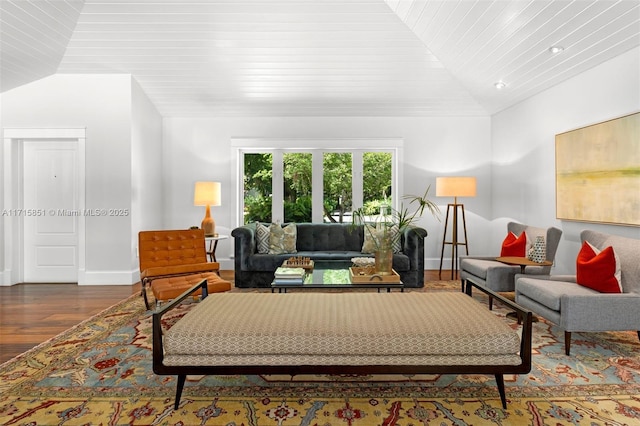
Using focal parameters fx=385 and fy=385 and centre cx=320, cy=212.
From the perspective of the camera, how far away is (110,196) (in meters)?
5.27

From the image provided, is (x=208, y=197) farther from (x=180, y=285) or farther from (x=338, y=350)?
(x=338, y=350)

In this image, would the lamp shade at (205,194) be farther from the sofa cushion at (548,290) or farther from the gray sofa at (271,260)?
the sofa cushion at (548,290)

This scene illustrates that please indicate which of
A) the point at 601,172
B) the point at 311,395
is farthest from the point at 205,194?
the point at 601,172

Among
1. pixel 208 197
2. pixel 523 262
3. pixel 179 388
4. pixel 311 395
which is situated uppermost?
pixel 208 197

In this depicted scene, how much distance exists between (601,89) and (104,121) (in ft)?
19.4

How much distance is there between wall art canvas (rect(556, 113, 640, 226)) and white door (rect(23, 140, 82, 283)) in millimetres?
6266

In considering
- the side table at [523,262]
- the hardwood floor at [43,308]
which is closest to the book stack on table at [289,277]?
the hardwood floor at [43,308]

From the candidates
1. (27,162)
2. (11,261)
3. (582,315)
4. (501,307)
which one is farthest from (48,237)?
(582,315)

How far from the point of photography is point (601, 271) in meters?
3.03

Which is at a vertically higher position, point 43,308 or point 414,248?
point 414,248

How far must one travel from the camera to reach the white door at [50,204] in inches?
211

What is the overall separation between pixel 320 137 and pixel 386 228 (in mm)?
3155

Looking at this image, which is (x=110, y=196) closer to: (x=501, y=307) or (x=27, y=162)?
(x=27, y=162)

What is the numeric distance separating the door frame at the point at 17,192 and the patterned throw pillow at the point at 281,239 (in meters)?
2.56
